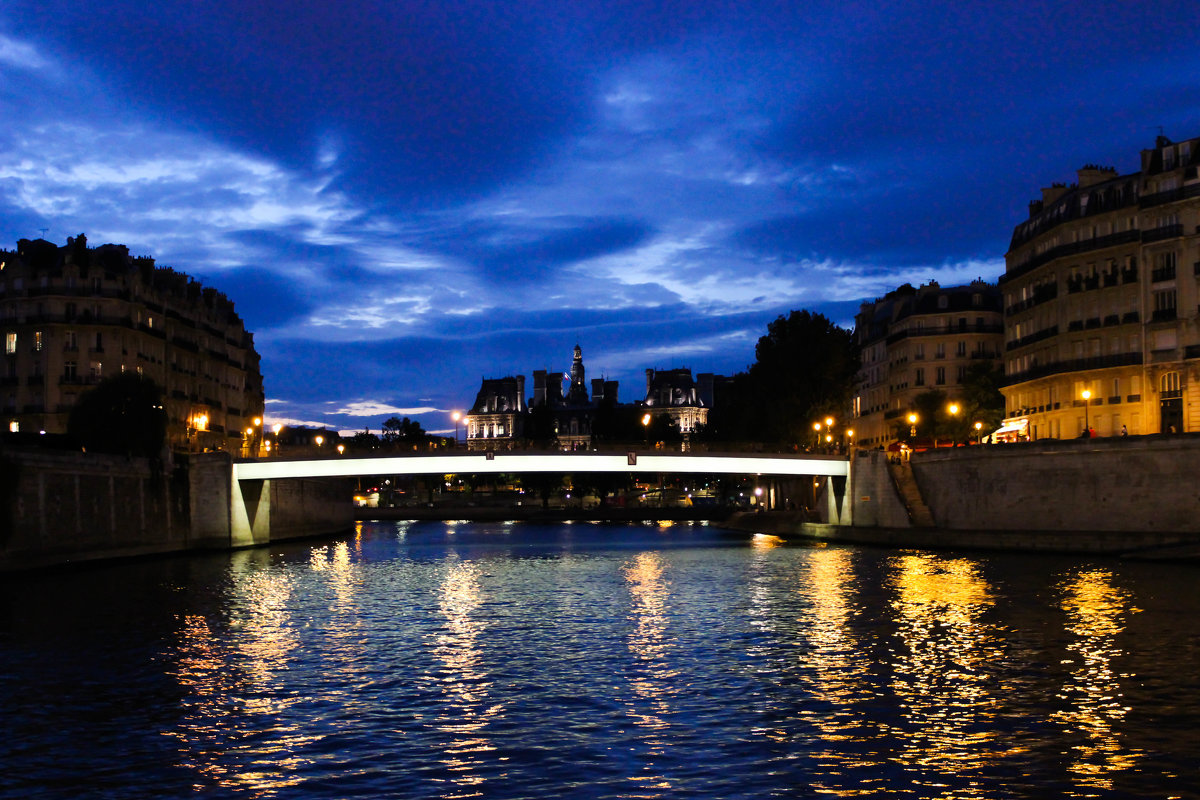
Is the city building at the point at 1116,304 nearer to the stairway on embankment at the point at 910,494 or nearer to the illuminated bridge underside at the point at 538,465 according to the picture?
the stairway on embankment at the point at 910,494

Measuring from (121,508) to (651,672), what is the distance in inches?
1722

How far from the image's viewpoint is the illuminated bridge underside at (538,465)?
75.0 m

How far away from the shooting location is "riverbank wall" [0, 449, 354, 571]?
52281 millimetres

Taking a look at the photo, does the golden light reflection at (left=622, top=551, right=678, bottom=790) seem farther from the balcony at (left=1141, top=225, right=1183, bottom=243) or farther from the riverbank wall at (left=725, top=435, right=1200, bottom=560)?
the balcony at (left=1141, top=225, right=1183, bottom=243)

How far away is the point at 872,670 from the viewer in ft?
93.1

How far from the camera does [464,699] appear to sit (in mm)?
25297

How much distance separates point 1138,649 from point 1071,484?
34.2m

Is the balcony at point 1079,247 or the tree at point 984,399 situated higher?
the balcony at point 1079,247

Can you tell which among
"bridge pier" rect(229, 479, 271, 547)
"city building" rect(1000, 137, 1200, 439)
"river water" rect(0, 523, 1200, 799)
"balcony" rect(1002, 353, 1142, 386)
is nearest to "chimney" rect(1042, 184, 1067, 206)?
"city building" rect(1000, 137, 1200, 439)

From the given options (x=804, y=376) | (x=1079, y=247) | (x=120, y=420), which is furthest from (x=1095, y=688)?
(x=804, y=376)

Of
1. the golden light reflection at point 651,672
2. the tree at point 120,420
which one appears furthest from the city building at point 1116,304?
the tree at point 120,420

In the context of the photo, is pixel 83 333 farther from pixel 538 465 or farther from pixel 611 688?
pixel 611 688

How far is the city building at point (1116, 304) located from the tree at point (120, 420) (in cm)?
5363

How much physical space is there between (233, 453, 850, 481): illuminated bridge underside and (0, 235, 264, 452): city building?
4.33m
